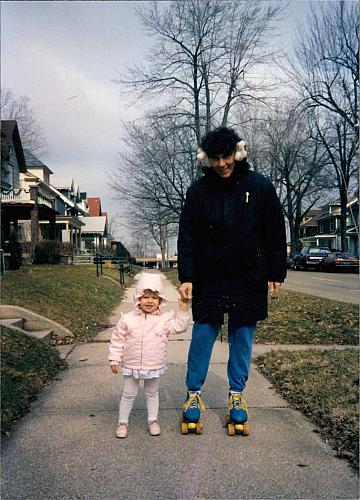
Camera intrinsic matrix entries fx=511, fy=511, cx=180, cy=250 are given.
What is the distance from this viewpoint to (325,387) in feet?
13.4

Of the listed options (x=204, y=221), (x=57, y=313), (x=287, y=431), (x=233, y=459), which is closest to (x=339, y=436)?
(x=287, y=431)

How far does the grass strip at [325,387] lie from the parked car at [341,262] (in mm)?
23401

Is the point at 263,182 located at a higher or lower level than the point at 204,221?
higher

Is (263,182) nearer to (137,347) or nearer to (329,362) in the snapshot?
(137,347)

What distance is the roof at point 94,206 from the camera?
286 feet

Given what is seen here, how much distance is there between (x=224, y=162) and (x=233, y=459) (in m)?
1.79

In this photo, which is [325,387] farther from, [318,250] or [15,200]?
[318,250]

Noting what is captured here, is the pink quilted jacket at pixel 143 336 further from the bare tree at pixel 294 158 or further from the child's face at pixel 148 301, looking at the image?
the bare tree at pixel 294 158

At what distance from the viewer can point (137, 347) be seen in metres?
3.27

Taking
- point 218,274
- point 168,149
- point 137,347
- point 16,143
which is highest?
point 16,143

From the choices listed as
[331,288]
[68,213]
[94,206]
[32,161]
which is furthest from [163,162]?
[94,206]

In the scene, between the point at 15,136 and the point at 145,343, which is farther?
the point at 15,136

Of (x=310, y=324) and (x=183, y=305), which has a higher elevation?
(x=183, y=305)

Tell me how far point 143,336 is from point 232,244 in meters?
0.82
